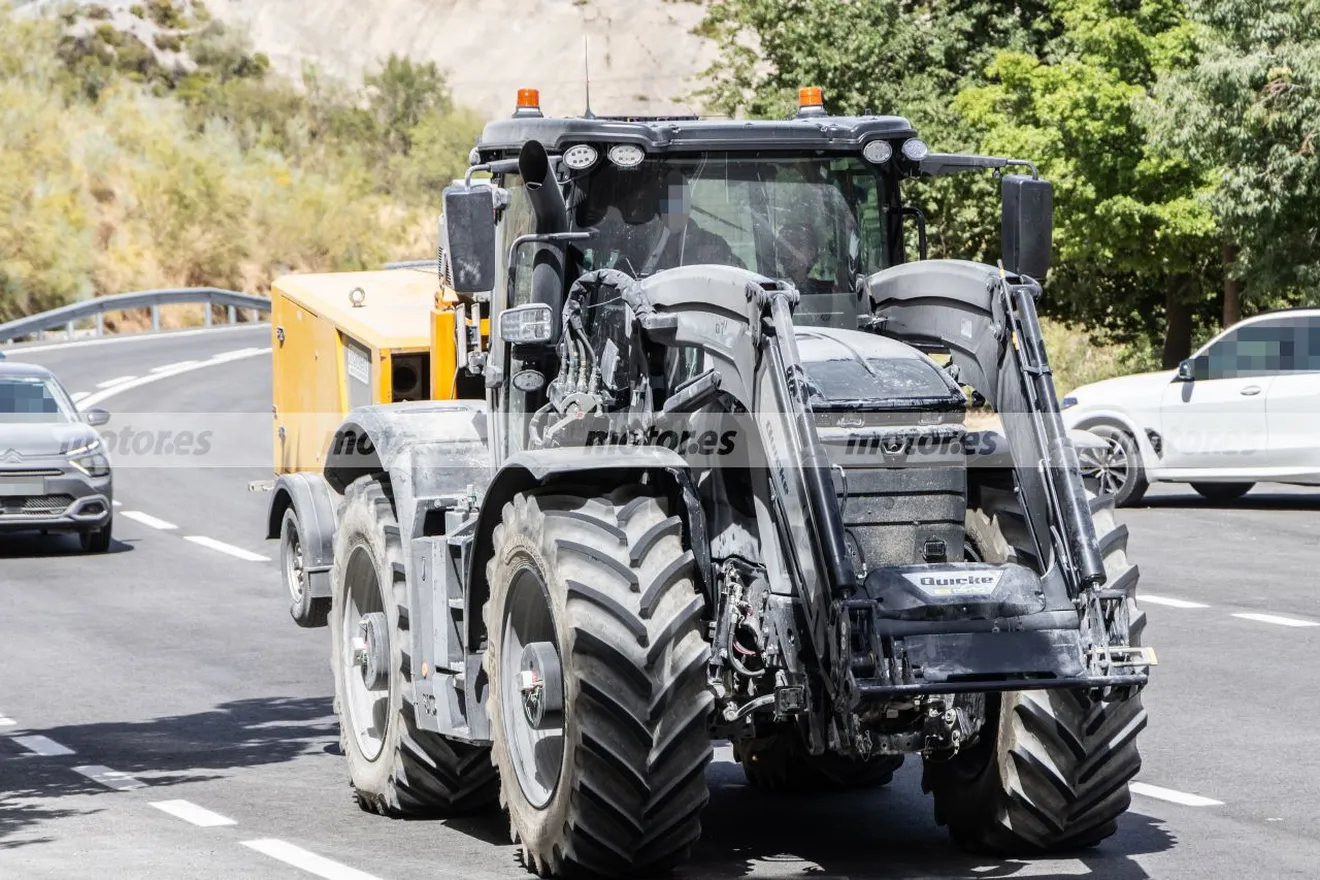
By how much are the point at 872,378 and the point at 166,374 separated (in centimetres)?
3006

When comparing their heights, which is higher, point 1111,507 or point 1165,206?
point 1165,206

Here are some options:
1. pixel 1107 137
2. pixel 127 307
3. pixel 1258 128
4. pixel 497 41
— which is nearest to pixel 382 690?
pixel 1258 128

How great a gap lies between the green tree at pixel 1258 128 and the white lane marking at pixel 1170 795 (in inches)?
716

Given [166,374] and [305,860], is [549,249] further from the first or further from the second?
[166,374]

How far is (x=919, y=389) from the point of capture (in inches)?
309

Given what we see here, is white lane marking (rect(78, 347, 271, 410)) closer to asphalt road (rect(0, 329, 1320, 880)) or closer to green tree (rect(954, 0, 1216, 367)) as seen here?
asphalt road (rect(0, 329, 1320, 880))

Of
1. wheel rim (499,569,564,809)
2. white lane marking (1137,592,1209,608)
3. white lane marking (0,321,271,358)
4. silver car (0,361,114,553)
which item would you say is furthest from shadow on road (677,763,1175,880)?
white lane marking (0,321,271,358)

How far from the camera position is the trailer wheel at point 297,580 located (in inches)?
427

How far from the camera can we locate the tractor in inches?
292

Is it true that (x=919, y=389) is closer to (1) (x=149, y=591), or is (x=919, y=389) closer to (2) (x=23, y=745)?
(2) (x=23, y=745)

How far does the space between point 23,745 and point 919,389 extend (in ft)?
19.3

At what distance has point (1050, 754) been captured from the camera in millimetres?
7922

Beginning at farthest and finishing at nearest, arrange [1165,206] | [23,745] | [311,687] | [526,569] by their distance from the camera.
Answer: [1165,206] < [311,687] < [23,745] < [526,569]

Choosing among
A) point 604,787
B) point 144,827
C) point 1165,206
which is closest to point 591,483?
point 604,787
